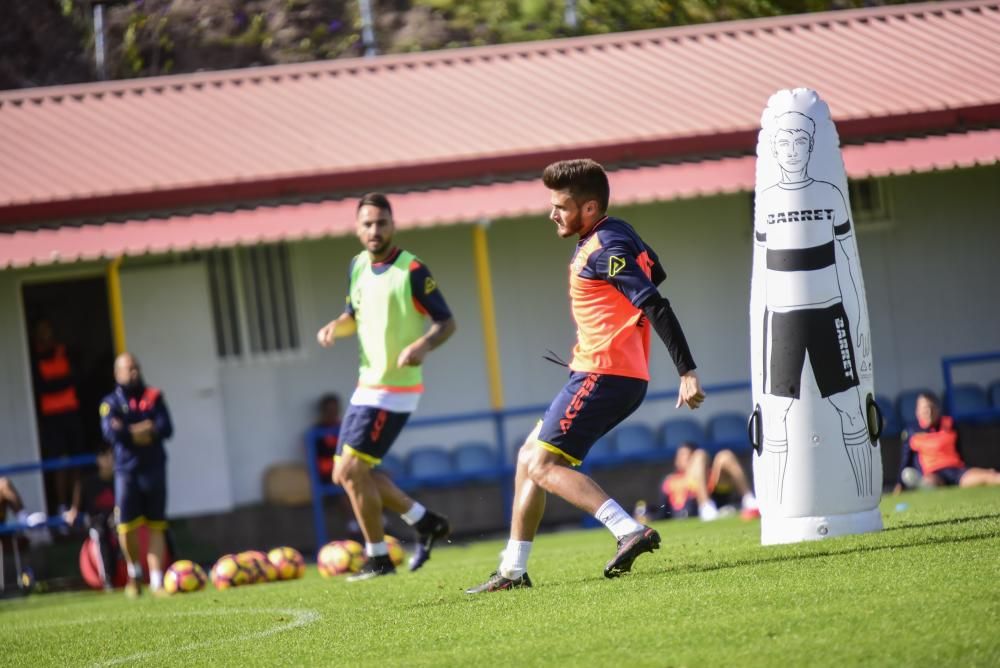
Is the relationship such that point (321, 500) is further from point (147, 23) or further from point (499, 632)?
point (147, 23)

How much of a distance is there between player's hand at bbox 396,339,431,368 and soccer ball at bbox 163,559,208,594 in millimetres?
3419

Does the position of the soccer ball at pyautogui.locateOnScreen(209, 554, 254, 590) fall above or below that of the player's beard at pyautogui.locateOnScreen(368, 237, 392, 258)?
below

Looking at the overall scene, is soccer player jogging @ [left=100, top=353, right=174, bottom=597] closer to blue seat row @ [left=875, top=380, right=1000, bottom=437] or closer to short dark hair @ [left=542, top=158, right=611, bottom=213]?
short dark hair @ [left=542, top=158, right=611, bottom=213]

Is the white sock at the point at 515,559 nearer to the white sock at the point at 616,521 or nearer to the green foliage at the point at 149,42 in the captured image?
the white sock at the point at 616,521

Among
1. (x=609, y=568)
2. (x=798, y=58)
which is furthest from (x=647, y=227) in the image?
(x=609, y=568)

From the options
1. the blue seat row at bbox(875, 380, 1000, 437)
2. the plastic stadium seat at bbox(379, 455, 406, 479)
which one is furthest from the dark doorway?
the blue seat row at bbox(875, 380, 1000, 437)

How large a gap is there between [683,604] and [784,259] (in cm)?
239

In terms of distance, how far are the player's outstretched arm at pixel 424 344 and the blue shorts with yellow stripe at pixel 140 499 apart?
3.69 metres

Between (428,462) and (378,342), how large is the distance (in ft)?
23.9

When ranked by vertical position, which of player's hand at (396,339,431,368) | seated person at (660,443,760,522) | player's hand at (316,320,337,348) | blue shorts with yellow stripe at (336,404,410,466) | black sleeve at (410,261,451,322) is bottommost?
seated person at (660,443,760,522)

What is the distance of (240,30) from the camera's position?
97.9 feet

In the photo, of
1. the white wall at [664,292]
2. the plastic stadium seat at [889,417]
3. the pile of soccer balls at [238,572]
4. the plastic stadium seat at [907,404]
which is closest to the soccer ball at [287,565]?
the pile of soccer balls at [238,572]

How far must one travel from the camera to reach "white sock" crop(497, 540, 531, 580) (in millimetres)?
7273

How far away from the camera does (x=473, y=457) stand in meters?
16.8
